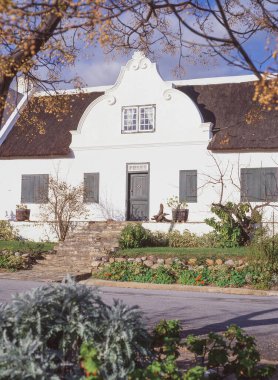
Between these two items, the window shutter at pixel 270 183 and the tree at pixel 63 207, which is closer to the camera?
the window shutter at pixel 270 183

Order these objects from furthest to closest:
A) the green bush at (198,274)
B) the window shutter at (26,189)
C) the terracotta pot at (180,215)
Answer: the window shutter at (26,189)
the terracotta pot at (180,215)
the green bush at (198,274)

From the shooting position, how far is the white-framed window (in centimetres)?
2498

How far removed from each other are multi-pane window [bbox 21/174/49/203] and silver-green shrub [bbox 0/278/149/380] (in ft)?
67.6

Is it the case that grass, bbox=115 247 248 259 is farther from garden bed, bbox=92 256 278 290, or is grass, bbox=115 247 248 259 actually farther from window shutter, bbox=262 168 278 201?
window shutter, bbox=262 168 278 201

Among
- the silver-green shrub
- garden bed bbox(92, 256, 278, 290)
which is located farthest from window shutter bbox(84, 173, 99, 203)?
the silver-green shrub

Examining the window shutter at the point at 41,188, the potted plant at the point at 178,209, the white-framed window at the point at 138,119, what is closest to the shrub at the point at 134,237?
the potted plant at the point at 178,209

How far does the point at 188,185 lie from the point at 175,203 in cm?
93

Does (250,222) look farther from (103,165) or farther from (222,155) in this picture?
(103,165)

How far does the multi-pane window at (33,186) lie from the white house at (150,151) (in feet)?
0.16

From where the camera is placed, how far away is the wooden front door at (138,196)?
24906 millimetres

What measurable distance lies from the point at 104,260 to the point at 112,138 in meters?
7.77

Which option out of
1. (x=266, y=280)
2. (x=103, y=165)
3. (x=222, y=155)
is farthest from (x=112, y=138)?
(x=266, y=280)

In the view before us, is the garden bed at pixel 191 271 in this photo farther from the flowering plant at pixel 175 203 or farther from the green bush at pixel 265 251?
the flowering plant at pixel 175 203

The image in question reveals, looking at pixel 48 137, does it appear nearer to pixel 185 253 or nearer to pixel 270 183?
pixel 270 183
